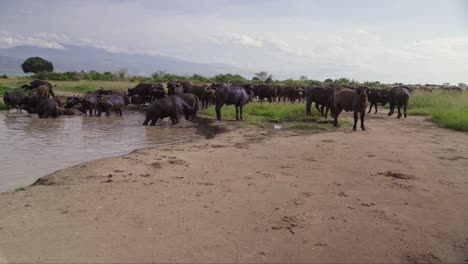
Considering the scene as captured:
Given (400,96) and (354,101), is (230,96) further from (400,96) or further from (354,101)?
(400,96)

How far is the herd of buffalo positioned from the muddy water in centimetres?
69

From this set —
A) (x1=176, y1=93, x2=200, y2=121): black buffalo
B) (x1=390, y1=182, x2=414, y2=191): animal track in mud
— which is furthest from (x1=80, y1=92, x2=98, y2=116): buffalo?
(x1=390, y1=182, x2=414, y2=191): animal track in mud

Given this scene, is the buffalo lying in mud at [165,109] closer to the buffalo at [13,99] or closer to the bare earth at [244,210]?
the bare earth at [244,210]

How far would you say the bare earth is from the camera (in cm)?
452


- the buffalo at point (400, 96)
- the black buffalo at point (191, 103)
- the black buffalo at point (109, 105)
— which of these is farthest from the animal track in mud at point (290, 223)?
the buffalo at point (400, 96)

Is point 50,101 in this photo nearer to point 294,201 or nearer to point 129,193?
point 129,193

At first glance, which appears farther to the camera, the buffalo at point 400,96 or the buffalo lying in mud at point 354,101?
the buffalo at point 400,96

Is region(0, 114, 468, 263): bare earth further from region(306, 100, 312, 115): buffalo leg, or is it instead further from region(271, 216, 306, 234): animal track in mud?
region(306, 100, 312, 115): buffalo leg

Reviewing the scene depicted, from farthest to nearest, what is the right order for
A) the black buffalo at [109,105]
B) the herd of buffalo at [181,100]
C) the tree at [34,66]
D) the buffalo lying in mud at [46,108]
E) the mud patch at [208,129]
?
1. the tree at [34,66]
2. the black buffalo at [109,105]
3. the buffalo lying in mud at [46,108]
4. the herd of buffalo at [181,100]
5. the mud patch at [208,129]

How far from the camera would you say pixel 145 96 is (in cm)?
2503

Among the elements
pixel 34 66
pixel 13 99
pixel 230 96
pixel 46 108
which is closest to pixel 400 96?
pixel 230 96

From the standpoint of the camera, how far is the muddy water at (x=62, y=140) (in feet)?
29.3

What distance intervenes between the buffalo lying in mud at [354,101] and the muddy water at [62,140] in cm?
588

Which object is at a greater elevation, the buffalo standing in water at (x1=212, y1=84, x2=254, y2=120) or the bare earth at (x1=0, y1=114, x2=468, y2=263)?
the buffalo standing in water at (x1=212, y1=84, x2=254, y2=120)
